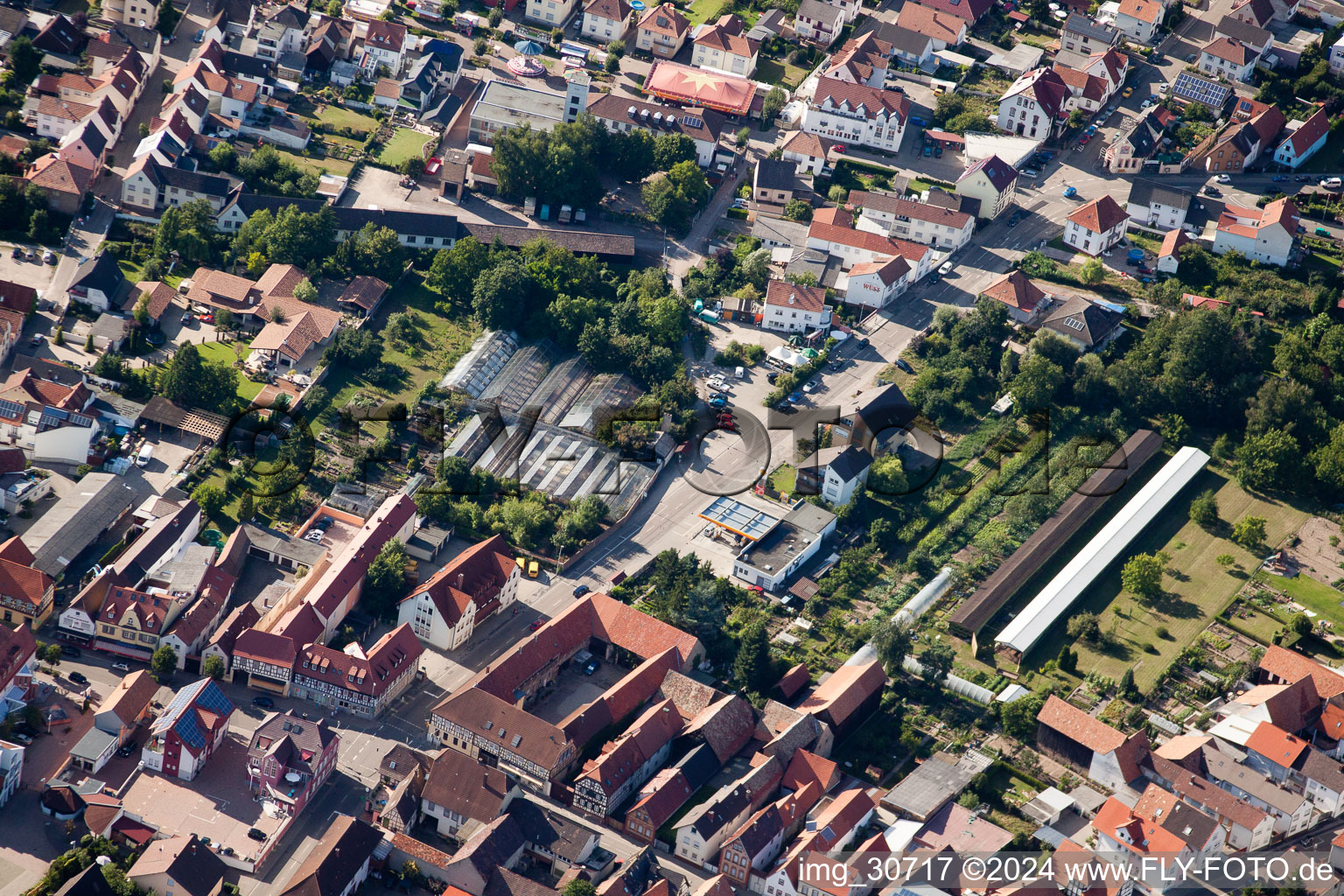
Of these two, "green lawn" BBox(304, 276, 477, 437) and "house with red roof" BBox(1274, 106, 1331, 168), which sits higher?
"house with red roof" BBox(1274, 106, 1331, 168)

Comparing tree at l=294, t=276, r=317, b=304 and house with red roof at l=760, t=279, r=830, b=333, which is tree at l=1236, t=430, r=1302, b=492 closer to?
house with red roof at l=760, t=279, r=830, b=333

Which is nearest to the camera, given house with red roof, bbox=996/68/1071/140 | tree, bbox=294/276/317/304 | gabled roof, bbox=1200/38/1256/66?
tree, bbox=294/276/317/304

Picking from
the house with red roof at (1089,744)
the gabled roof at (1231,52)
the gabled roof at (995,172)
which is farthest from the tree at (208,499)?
the gabled roof at (1231,52)

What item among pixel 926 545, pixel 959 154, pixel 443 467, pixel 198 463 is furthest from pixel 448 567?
pixel 959 154

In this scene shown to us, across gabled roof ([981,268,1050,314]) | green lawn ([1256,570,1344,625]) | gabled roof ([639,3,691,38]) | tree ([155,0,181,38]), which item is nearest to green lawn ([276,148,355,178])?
tree ([155,0,181,38])

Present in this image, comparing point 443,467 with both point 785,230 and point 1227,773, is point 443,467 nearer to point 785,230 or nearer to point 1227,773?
point 785,230

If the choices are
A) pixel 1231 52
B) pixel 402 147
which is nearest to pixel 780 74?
pixel 402 147

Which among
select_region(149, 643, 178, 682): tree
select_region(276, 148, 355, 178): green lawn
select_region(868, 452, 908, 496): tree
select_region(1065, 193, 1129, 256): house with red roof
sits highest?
select_region(1065, 193, 1129, 256): house with red roof
